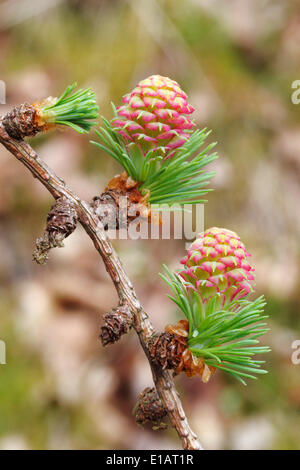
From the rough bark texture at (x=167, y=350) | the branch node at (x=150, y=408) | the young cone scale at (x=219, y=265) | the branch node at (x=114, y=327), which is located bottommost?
the branch node at (x=150, y=408)

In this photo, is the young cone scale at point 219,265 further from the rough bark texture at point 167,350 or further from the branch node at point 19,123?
the branch node at point 19,123

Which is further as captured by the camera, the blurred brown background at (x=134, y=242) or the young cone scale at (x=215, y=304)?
the blurred brown background at (x=134, y=242)

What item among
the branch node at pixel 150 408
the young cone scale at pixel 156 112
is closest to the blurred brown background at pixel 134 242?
the branch node at pixel 150 408

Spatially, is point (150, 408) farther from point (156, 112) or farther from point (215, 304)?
point (156, 112)

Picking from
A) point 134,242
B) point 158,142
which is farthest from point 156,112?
point 134,242

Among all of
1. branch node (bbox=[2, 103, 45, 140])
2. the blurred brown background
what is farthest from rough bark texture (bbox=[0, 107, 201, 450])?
the blurred brown background
